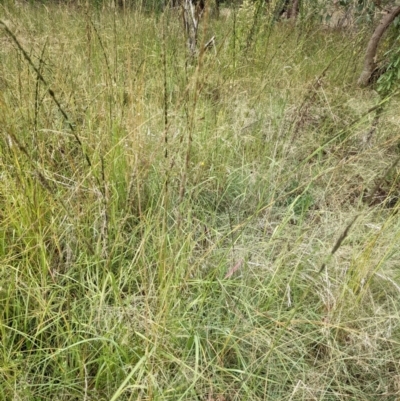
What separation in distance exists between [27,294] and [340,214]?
1.20m

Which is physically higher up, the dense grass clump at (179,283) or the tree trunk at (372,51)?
the tree trunk at (372,51)

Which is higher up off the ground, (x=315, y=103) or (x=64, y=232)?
(x=315, y=103)

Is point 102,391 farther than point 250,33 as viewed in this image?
No

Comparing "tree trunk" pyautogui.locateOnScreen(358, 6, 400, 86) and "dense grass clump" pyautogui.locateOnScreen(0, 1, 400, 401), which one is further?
"tree trunk" pyautogui.locateOnScreen(358, 6, 400, 86)

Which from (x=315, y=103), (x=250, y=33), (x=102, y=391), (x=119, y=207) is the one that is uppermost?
(x=250, y=33)

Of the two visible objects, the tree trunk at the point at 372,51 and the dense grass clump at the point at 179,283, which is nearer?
the dense grass clump at the point at 179,283

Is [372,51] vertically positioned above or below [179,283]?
above

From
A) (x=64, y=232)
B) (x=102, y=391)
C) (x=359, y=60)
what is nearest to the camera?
(x=102, y=391)

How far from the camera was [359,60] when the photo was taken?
9.45 ft

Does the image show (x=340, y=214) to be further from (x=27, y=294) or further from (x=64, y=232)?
(x=27, y=294)

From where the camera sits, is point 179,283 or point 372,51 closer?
point 179,283

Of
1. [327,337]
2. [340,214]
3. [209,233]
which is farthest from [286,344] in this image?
[340,214]

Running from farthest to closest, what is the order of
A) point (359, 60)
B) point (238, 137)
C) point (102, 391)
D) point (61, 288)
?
point (359, 60) → point (238, 137) → point (61, 288) → point (102, 391)

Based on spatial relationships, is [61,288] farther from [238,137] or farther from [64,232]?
[238,137]
